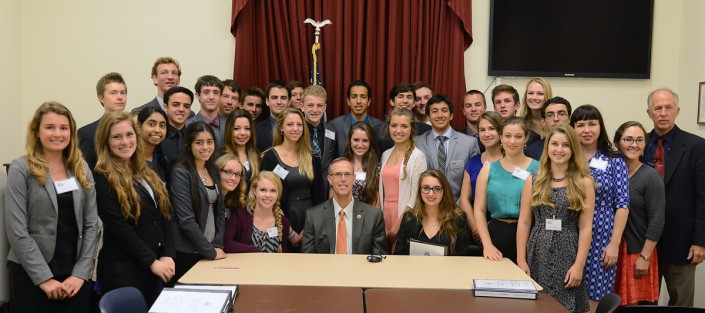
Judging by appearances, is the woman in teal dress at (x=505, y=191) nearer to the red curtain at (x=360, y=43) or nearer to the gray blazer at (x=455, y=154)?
the gray blazer at (x=455, y=154)

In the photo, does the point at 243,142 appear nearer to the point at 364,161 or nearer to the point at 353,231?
the point at 364,161

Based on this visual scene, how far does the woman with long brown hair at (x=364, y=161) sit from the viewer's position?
4.30 m

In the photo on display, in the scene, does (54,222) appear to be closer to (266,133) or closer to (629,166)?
(266,133)

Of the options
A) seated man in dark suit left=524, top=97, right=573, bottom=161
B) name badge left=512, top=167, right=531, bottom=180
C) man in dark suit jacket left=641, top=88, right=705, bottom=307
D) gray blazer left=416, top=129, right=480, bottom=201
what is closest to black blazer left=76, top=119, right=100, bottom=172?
gray blazer left=416, top=129, right=480, bottom=201

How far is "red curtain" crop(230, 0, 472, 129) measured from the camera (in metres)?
5.40

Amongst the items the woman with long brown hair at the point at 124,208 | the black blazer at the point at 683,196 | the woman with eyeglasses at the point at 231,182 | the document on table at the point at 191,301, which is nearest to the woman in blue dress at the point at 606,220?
the black blazer at the point at 683,196

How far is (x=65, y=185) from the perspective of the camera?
305cm

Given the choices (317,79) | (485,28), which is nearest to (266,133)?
(317,79)

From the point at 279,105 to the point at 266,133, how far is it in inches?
10.1

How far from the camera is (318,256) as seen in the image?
355cm

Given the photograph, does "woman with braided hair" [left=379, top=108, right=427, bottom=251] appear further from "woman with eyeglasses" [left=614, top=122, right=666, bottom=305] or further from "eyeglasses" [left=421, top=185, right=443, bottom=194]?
"woman with eyeglasses" [left=614, top=122, right=666, bottom=305]

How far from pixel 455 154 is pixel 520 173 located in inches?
30.2

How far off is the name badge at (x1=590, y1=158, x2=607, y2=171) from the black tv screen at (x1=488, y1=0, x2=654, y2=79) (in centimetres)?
200

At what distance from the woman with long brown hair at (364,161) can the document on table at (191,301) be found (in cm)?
176
